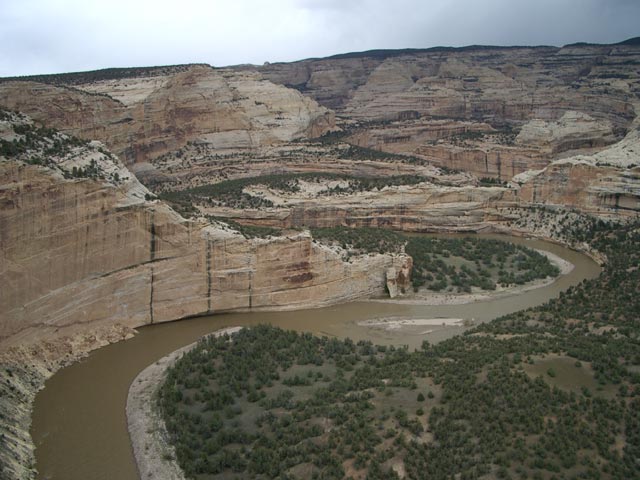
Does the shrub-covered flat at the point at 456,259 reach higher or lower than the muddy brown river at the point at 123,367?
higher

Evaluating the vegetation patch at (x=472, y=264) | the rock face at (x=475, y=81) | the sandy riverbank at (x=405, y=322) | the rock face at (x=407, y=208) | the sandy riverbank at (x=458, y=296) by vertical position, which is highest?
the rock face at (x=475, y=81)

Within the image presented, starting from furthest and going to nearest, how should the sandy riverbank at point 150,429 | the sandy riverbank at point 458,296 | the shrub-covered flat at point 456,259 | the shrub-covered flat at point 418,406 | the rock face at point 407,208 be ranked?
1. the rock face at point 407,208
2. the shrub-covered flat at point 456,259
3. the sandy riverbank at point 458,296
4. the sandy riverbank at point 150,429
5. the shrub-covered flat at point 418,406

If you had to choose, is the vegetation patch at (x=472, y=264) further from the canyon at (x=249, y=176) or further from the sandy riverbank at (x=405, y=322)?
the sandy riverbank at (x=405, y=322)

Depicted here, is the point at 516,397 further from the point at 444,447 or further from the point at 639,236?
the point at 639,236

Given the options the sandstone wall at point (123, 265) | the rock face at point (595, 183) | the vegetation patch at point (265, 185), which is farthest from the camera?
the vegetation patch at point (265, 185)

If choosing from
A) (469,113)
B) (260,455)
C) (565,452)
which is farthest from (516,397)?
(469,113)

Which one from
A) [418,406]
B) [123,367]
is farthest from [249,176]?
[418,406]

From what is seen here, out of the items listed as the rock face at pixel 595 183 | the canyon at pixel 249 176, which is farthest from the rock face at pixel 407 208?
the rock face at pixel 595 183
